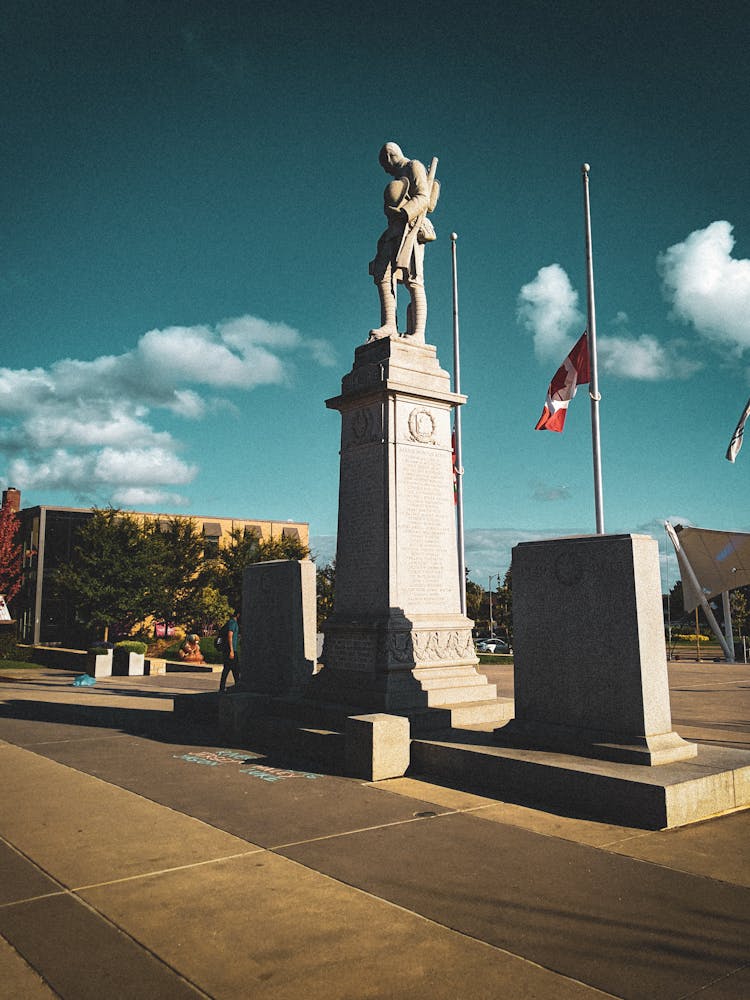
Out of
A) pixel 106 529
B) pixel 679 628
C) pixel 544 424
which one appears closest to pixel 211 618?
pixel 106 529

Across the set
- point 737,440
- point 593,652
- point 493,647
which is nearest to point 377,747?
point 593,652

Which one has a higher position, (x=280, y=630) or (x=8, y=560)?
(x=8, y=560)

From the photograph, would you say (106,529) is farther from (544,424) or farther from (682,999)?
(682,999)

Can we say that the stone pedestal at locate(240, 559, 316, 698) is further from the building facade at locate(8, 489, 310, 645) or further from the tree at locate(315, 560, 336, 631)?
the building facade at locate(8, 489, 310, 645)

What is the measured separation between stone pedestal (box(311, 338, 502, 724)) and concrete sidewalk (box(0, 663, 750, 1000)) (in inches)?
88.4

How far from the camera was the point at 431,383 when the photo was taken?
11.4 meters

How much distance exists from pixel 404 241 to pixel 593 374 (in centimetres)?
801

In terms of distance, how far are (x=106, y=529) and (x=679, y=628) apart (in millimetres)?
71985

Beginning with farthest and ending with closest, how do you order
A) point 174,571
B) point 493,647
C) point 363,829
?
point 493,647
point 174,571
point 363,829

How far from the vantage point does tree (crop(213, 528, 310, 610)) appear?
46.2 meters

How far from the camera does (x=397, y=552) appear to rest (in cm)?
1041

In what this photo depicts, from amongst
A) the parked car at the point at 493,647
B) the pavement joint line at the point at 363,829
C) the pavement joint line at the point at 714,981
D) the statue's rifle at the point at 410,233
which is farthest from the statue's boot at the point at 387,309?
the parked car at the point at 493,647

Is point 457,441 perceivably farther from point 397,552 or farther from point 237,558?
point 237,558

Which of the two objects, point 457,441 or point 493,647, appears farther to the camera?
point 493,647
